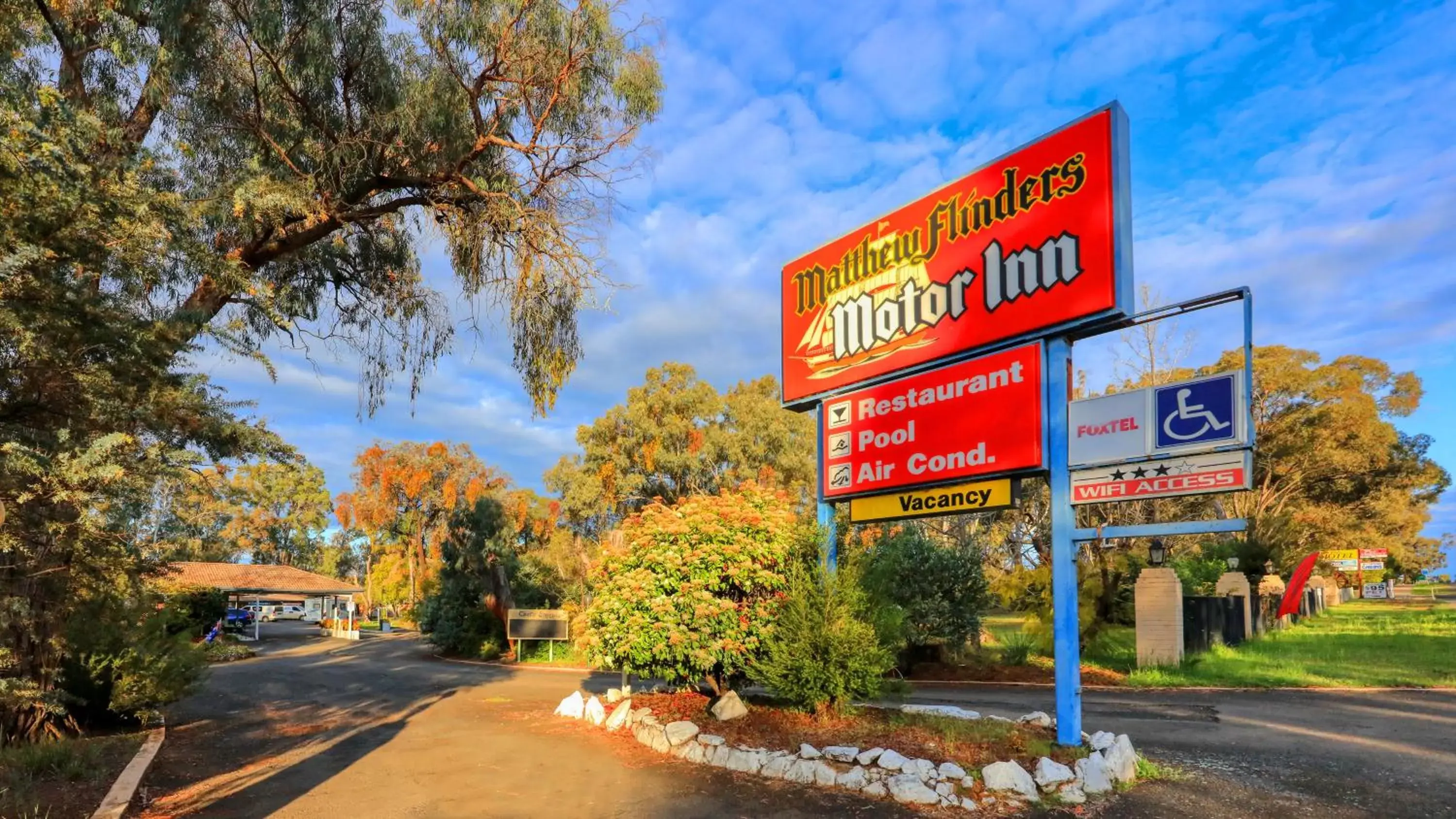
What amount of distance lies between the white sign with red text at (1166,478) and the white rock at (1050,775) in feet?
8.30

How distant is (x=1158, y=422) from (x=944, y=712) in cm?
460

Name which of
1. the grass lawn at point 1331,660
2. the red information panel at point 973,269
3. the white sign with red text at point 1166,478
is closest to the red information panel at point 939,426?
the red information panel at point 973,269

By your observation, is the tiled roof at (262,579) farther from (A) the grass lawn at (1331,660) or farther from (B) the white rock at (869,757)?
(A) the grass lawn at (1331,660)

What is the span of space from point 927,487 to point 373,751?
7.63 m

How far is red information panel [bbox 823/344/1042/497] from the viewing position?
28.9 ft

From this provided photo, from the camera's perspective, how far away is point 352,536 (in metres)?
66.6

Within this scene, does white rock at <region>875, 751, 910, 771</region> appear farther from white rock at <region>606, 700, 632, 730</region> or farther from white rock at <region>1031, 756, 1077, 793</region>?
white rock at <region>606, 700, 632, 730</region>

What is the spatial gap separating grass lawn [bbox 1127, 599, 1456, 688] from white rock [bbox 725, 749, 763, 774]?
32.2ft

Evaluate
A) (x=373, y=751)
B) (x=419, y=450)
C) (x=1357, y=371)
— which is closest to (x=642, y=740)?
(x=373, y=751)

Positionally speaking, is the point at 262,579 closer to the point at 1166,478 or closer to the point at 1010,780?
the point at 1010,780

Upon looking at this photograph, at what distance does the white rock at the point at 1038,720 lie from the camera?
375 inches

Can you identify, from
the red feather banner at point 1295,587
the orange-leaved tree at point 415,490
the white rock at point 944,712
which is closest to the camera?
the white rock at point 944,712

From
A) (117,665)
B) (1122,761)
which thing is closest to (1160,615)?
(1122,761)

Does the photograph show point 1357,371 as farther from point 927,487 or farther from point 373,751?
point 373,751
